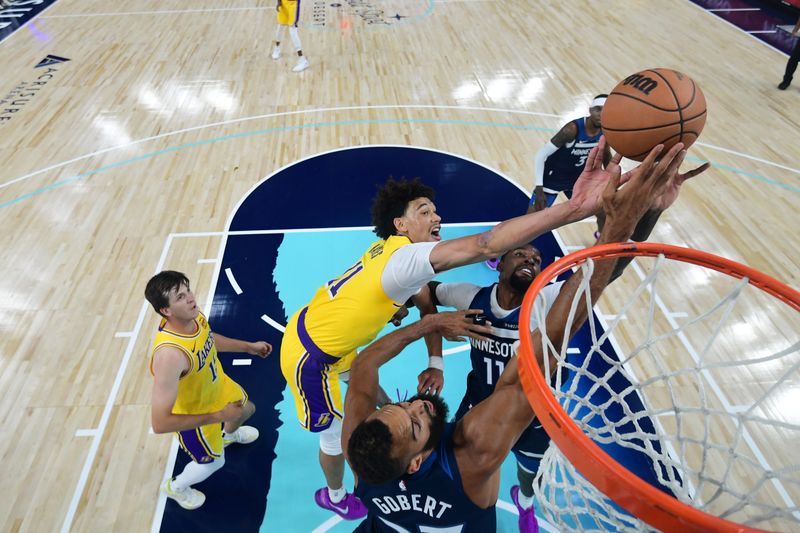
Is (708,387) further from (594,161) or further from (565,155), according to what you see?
(594,161)

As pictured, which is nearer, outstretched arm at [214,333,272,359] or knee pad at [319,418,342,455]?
knee pad at [319,418,342,455]

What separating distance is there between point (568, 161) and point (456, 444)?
10.9 ft

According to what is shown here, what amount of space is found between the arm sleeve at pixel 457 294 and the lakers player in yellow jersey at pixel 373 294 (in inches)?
5.3

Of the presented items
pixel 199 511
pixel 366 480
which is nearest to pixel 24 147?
pixel 199 511

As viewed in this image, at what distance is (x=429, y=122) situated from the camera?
23.7 ft

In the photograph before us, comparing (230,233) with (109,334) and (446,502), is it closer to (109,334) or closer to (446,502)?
(109,334)

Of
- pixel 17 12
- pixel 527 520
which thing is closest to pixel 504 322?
pixel 527 520

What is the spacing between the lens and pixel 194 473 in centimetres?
321

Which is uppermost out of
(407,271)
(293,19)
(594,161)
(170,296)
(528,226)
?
→ (594,161)

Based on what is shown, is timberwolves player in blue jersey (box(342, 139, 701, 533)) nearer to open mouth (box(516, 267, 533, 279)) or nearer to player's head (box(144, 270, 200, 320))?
open mouth (box(516, 267, 533, 279))

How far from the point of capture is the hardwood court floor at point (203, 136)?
389 centimetres

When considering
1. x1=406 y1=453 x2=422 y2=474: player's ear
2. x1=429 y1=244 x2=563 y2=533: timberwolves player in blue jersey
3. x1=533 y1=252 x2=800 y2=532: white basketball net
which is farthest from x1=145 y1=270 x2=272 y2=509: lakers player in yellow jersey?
x1=533 y1=252 x2=800 y2=532: white basketball net

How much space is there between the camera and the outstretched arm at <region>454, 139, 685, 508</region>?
68.5 inches

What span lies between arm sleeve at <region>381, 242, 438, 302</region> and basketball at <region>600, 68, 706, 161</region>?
994 millimetres
